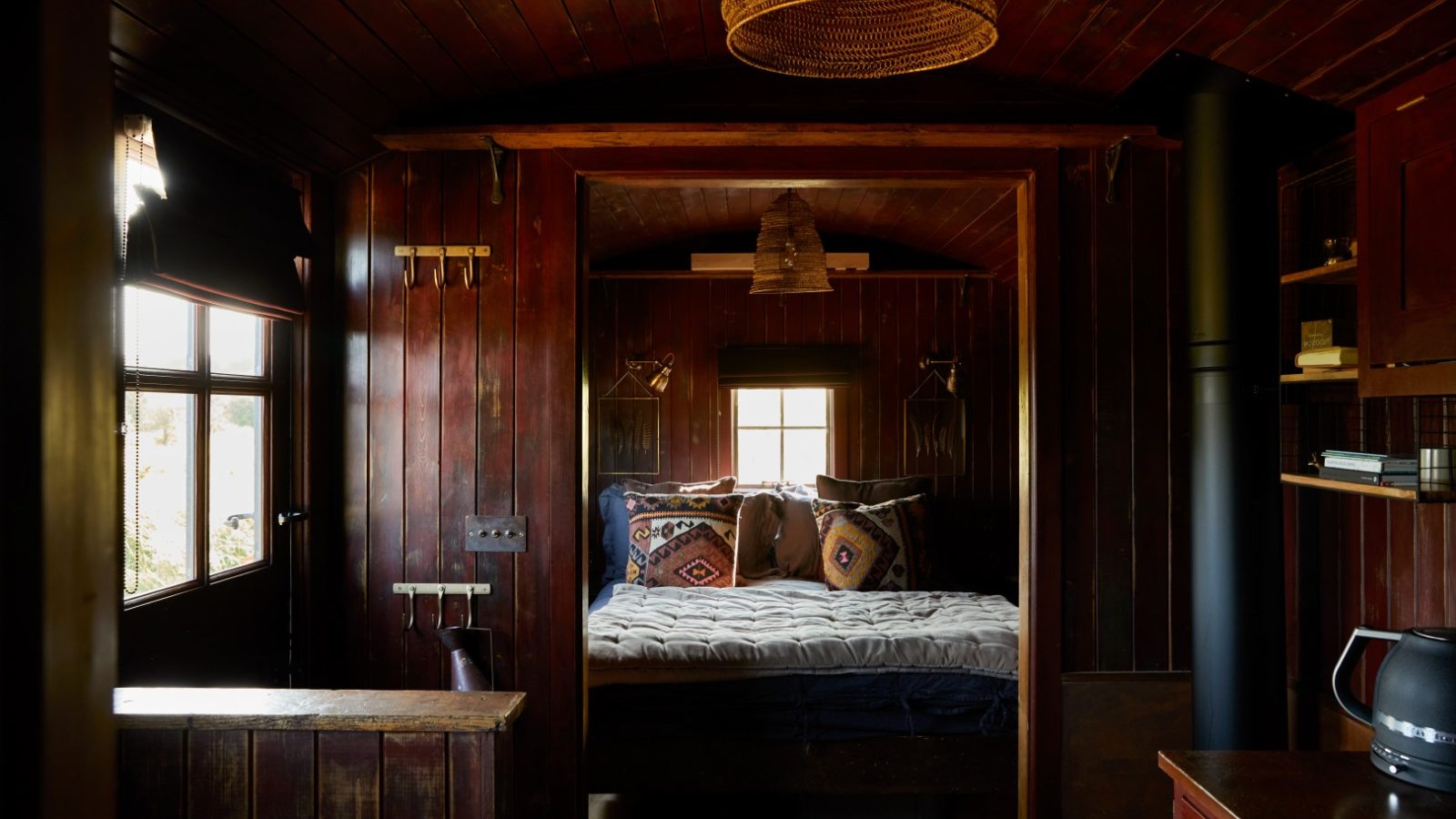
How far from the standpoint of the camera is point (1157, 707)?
2.80 m

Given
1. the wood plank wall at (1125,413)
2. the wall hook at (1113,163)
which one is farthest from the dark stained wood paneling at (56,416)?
the wall hook at (1113,163)

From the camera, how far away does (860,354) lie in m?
5.42

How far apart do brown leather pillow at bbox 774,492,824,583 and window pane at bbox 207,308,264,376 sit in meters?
2.95

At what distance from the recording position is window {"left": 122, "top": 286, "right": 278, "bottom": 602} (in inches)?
84.0

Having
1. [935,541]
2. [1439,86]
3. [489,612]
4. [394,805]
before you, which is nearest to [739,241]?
[935,541]

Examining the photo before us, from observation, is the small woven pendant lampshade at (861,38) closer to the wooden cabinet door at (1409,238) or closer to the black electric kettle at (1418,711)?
the wooden cabinet door at (1409,238)

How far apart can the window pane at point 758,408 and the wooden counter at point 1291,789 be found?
373 centimetres

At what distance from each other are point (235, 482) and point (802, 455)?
3.49 m

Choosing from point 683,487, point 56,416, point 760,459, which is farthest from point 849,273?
point 56,416

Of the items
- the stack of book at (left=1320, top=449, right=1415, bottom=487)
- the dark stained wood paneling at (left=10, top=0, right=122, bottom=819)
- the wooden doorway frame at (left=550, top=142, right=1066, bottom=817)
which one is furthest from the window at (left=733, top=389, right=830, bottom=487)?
the dark stained wood paneling at (left=10, top=0, right=122, bottom=819)

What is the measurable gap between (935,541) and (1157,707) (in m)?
2.23

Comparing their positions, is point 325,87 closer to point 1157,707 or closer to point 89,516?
point 89,516

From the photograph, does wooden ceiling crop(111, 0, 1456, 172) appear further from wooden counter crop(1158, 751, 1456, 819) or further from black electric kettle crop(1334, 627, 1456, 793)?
wooden counter crop(1158, 751, 1456, 819)

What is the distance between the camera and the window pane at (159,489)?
2.12 m
